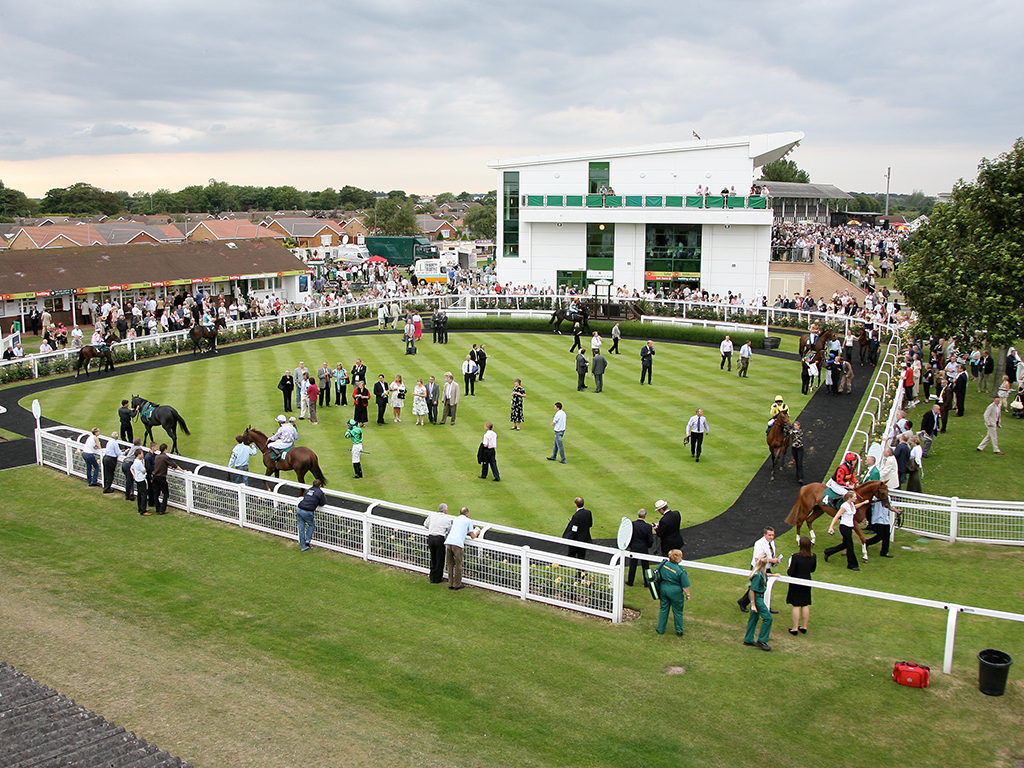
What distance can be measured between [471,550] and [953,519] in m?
8.24

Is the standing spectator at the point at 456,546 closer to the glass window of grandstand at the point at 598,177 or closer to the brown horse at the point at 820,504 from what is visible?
the brown horse at the point at 820,504

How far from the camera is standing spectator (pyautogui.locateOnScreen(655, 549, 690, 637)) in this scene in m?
9.59

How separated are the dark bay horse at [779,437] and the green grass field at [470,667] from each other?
4.51 m

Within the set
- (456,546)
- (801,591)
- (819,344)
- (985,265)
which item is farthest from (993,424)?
(456,546)

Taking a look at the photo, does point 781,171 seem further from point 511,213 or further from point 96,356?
point 96,356

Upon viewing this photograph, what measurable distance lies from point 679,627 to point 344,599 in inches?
175

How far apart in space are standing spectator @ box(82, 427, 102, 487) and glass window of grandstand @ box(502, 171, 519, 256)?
33.7m

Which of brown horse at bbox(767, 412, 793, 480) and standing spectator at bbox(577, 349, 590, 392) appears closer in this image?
brown horse at bbox(767, 412, 793, 480)

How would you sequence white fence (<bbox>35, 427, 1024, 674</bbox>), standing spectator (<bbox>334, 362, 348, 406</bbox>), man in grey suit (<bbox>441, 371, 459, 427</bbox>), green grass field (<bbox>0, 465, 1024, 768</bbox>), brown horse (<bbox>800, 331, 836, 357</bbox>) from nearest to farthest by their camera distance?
green grass field (<bbox>0, 465, 1024, 768</bbox>) < white fence (<bbox>35, 427, 1024, 674</bbox>) < man in grey suit (<bbox>441, 371, 459, 427</bbox>) < standing spectator (<bbox>334, 362, 348, 406</bbox>) < brown horse (<bbox>800, 331, 836, 357</bbox>)

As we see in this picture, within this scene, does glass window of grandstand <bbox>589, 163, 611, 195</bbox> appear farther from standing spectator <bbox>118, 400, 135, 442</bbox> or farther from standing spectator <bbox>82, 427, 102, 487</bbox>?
standing spectator <bbox>82, 427, 102, 487</bbox>

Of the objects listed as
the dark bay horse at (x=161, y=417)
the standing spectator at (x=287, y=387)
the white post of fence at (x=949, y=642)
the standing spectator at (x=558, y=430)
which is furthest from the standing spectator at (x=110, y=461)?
the white post of fence at (x=949, y=642)

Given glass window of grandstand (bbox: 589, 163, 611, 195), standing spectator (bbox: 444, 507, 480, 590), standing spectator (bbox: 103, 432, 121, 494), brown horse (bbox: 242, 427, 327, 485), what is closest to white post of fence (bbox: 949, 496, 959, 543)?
standing spectator (bbox: 444, 507, 480, 590)

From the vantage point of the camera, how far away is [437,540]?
11.4 metres

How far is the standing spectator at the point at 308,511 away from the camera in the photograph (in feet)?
41.9
